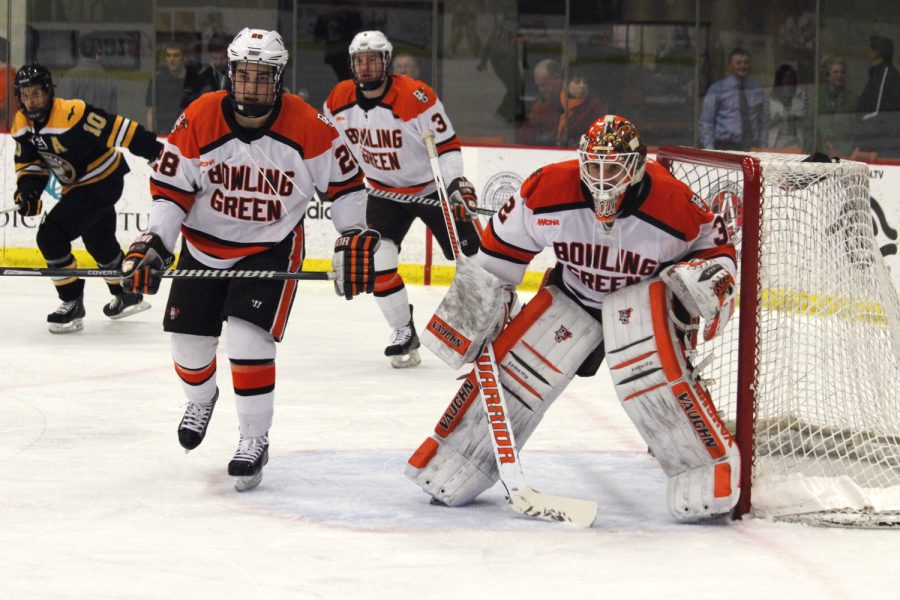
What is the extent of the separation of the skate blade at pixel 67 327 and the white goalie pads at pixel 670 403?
3169mm

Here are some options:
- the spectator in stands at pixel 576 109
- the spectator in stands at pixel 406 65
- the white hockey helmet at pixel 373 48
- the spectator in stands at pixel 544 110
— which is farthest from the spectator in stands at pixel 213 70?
the white hockey helmet at pixel 373 48

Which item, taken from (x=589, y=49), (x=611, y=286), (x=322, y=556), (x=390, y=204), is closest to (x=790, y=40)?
(x=589, y=49)

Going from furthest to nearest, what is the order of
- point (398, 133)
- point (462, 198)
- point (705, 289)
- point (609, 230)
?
point (398, 133), point (462, 198), point (609, 230), point (705, 289)

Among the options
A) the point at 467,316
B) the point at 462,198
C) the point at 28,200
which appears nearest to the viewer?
the point at 467,316

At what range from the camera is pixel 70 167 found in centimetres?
554

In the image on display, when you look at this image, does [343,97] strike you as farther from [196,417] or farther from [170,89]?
[170,89]

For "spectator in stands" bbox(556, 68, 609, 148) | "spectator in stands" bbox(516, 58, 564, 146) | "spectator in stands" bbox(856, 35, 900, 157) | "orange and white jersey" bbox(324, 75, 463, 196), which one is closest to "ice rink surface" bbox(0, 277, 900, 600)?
"orange and white jersey" bbox(324, 75, 463, 196)

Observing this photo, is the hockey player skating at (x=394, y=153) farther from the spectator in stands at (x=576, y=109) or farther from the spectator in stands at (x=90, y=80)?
the spectator in stands at (x=90, y=80)

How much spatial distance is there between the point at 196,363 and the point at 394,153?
2.01m

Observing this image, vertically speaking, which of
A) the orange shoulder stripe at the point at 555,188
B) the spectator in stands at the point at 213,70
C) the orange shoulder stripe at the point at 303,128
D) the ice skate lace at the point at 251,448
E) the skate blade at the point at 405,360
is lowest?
the skate blade at the point at 405,360

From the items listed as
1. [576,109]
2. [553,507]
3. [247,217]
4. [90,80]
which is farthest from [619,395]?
[90,80]

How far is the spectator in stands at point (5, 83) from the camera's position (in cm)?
791

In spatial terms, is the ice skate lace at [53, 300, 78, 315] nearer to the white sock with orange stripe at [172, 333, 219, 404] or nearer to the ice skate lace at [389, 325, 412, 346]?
the ice skate lace at [389, 325, 412, 346]

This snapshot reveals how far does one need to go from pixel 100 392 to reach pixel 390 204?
130 centimetres
